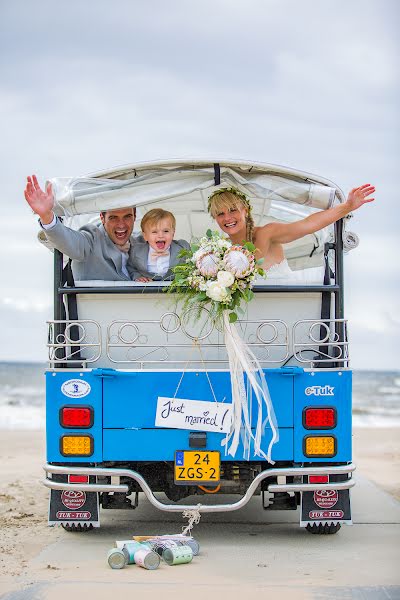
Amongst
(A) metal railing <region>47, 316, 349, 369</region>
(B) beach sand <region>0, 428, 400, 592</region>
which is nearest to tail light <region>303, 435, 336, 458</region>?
(A) metal railing <region>47, 316, 349, 369</region>

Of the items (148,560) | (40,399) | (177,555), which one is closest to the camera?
(148,560)

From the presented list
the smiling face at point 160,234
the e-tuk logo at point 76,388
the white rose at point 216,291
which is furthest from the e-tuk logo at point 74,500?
the smiling face at point 160,234

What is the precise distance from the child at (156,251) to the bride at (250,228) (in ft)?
1.43

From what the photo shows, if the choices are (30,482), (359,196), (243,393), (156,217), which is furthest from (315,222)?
(30,482)

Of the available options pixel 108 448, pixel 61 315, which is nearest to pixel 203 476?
pixel 108 448

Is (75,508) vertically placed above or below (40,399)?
above

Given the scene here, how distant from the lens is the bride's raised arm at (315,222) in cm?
737

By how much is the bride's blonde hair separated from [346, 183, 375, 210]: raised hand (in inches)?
35.9

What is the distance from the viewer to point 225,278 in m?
6.84

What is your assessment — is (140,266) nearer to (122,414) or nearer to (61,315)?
(61,315)

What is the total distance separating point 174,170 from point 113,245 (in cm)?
81

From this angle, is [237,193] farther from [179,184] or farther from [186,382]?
[186,382]

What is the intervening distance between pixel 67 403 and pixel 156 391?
70 centimetres

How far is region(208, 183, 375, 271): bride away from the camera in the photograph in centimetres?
773
